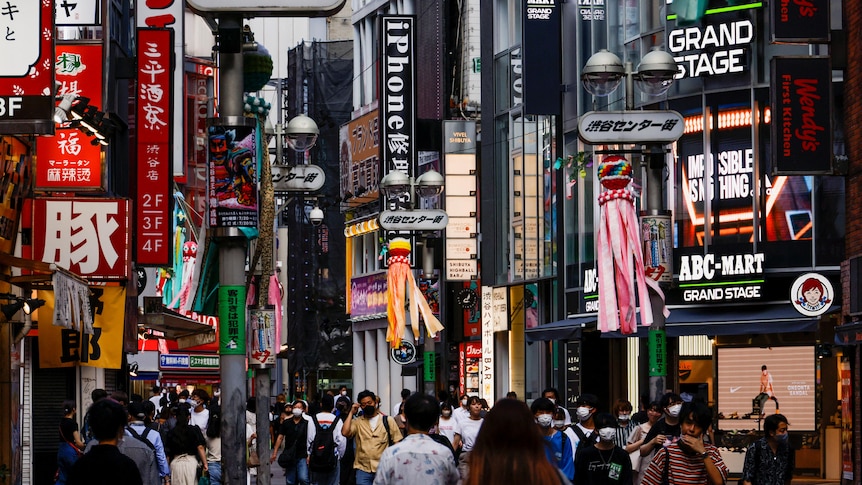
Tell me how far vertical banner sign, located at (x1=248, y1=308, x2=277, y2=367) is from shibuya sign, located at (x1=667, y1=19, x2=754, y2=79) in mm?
15101

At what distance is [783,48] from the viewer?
32.9 m

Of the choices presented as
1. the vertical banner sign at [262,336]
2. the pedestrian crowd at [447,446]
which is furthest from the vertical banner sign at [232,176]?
the vertical banner sign at [262,336]

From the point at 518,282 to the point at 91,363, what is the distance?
21.1 metres

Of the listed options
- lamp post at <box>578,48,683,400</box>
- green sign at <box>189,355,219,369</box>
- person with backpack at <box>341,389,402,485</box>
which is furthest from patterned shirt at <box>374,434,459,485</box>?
green sign at <box>189,355,219,369</box>

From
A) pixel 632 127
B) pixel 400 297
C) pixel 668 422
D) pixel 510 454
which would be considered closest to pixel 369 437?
pixel 668 422

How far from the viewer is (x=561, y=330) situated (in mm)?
37625

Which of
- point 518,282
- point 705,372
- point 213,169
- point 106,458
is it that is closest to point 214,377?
point 518,282

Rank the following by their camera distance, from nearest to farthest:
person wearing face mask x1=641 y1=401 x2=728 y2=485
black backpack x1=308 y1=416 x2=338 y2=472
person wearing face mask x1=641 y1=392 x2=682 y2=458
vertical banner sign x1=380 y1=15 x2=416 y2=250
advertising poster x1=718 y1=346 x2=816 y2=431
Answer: person wearing face mask x1=641 y1=401 x2=728 y2=485 → person wearing face mask x1=641 y1=392 x2=682 y2=458 → black backpack x1=308 y1=416 x2=338 y2=472 → advertising poster x1=718 y1=346 x2=816 y2=431 → vertical banner sign x1=380 y1=15 x2=416 y2=250

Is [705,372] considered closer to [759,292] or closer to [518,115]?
[759,292]

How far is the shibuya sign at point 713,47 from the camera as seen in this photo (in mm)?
33250

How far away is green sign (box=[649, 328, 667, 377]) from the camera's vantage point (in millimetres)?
21203

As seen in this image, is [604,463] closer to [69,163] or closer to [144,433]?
[144,433]

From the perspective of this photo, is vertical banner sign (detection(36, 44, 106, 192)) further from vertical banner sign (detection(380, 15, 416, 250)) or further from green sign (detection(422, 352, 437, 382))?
vertical banner sign (detection(380, 15, 416, 250))

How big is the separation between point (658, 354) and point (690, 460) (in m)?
8.81
